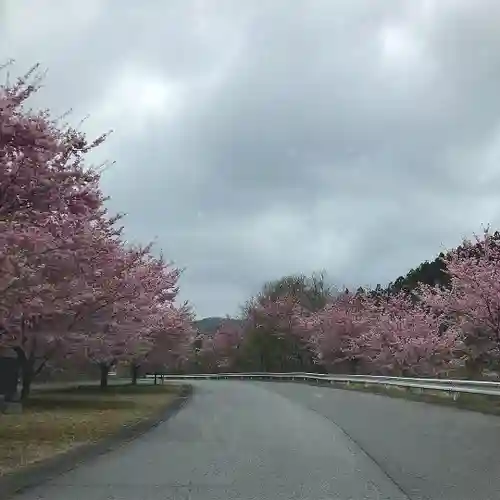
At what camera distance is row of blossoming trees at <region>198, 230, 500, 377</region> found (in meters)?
31.0

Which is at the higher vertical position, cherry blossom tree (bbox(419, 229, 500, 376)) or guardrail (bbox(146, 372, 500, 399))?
cherry blossom tree (bbox(419, 229, 500, 376))

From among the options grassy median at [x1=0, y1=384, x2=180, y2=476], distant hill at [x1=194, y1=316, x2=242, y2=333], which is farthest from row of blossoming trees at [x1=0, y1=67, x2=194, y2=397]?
distant hill at [x1=194, y1=316, x2=242, y2=333]

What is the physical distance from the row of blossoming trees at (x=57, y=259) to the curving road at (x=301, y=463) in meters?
3.86

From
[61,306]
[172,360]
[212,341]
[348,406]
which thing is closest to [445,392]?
[348,406]

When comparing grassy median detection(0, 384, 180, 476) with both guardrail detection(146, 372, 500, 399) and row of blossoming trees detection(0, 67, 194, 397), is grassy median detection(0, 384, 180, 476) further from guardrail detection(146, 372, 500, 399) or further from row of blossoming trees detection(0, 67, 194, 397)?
guardrail detection(146, 372, 500, 399)

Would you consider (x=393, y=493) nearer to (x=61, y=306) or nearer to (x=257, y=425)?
(x=257, y=425)

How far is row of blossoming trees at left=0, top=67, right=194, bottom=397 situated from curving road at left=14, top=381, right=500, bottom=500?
3.86m

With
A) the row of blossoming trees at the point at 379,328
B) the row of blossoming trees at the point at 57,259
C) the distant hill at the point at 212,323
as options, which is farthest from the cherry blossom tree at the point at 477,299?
the distant hill at the point at 212,323

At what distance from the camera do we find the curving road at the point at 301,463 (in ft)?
29.7

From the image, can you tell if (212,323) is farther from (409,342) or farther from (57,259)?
(57,259)

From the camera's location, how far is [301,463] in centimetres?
1158

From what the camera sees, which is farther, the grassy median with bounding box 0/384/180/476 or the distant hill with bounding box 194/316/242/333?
the distant hill with bounding box 194/316/242/333

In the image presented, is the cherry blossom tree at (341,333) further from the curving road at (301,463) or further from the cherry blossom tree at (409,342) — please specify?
the curving road at (301,463)

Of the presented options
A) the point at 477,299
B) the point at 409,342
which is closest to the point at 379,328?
the point at 409,342
